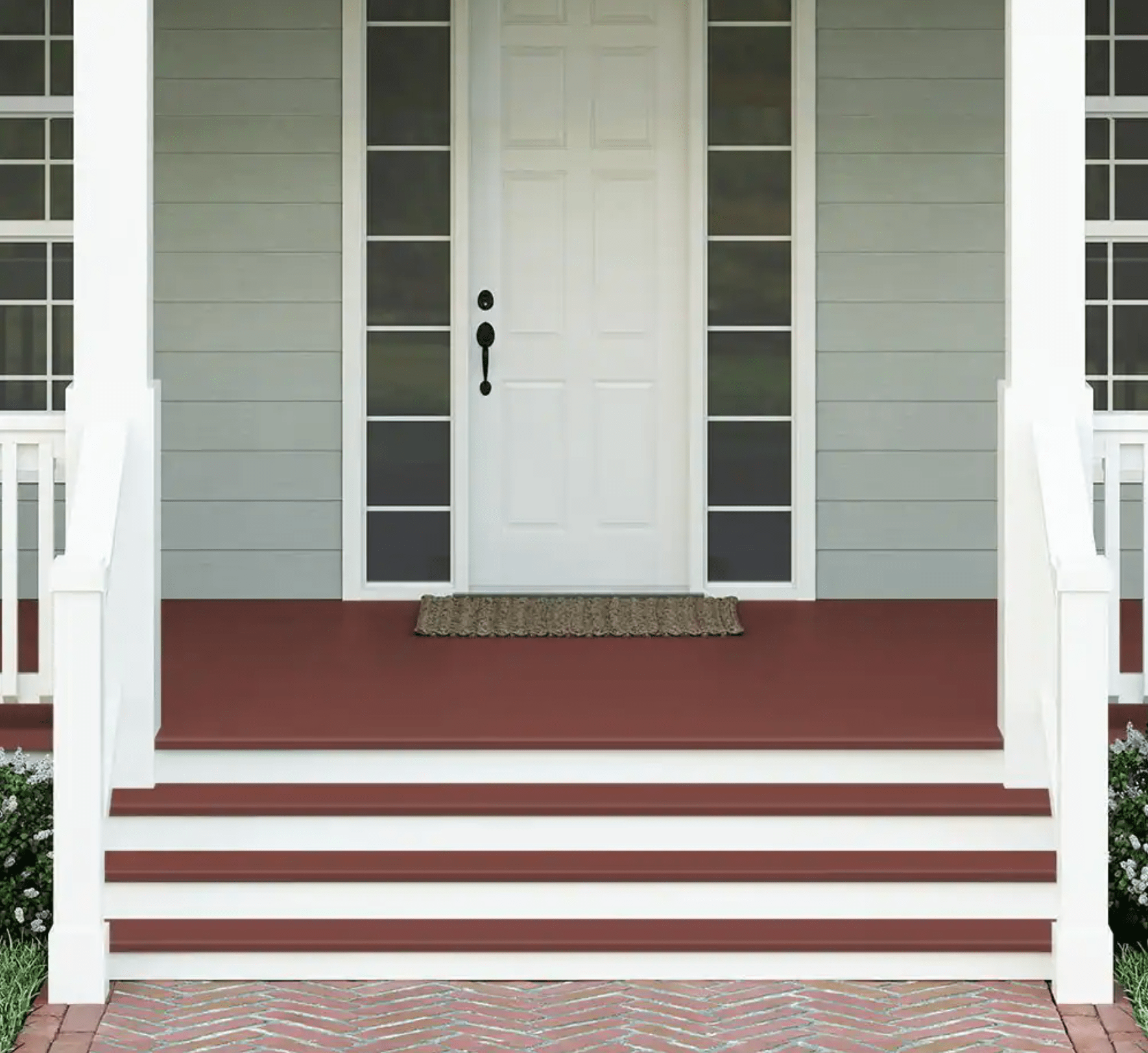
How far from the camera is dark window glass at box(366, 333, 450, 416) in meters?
6.65

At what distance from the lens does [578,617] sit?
6207mm

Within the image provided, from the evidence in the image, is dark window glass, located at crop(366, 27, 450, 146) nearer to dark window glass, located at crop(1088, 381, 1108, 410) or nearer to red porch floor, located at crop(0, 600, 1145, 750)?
red porch floor, located at crop(0, 600, 1145, 750)

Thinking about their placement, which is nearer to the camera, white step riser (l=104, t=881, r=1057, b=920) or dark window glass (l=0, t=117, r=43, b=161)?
white step riser (l=104, t=881, r=1057, b=920)

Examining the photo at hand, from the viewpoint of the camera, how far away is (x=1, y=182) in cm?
653

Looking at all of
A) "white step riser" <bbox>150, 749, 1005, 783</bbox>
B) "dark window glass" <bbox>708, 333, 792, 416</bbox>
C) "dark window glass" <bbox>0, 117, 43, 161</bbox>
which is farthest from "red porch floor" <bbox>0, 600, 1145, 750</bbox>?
"dark window glass" <bbox>0, 117, 43, 161</bbox>

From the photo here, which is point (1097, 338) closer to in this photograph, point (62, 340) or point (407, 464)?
point (407, 464)

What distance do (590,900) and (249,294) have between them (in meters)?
3.35

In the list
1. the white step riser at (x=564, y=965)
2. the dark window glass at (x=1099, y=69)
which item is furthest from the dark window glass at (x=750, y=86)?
the white step riser at (x=564, y=965)

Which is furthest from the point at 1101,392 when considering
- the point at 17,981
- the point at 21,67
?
the point at 17,981

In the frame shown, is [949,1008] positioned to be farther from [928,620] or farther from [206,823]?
[928,620]

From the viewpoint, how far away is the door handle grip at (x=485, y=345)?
6641 mm

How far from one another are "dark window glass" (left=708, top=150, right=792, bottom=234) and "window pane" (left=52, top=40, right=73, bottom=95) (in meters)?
2.36

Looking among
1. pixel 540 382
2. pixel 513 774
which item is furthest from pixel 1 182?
pixel 513 774

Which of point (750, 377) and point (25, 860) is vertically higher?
point (750, 377)
